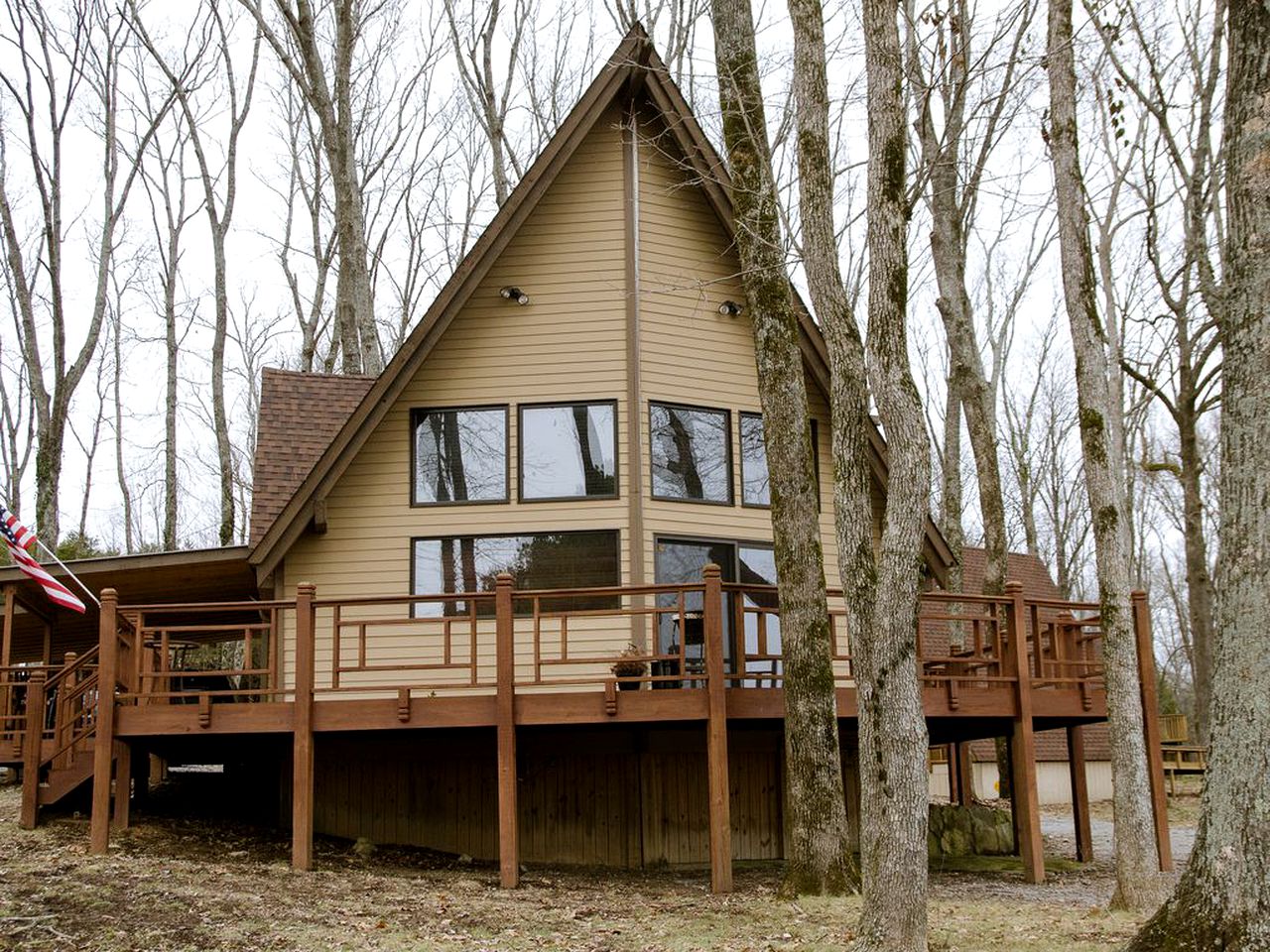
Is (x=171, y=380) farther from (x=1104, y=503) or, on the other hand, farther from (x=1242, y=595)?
(x=1242, y=595)

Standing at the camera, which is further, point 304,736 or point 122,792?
point 122,792

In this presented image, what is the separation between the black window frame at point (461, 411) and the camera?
15250 millimetres

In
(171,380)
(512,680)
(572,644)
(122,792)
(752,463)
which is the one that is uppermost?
(171,380)

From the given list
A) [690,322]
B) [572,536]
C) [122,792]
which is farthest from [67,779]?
[690,322]

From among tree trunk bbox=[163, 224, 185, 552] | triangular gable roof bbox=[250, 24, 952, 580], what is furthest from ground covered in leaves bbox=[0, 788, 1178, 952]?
tree trunk bbox=[163, 224, 185, 552]

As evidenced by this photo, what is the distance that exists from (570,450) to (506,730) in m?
3.87

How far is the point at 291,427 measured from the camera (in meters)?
17.0

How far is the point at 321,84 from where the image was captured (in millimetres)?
23359

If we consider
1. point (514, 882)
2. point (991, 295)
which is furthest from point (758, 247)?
point (991, 295)

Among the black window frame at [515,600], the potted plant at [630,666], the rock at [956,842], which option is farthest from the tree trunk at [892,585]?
the rock at [956,842]

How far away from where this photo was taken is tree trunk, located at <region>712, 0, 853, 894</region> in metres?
11.7

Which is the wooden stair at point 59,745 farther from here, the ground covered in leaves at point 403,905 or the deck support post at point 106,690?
the deck support post at point 106,690

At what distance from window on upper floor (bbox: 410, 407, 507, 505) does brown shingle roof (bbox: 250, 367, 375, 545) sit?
168cm

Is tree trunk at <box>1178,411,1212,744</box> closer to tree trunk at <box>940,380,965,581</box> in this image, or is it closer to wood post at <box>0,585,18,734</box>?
tree trunk at <box>940,380,965,581</box>
